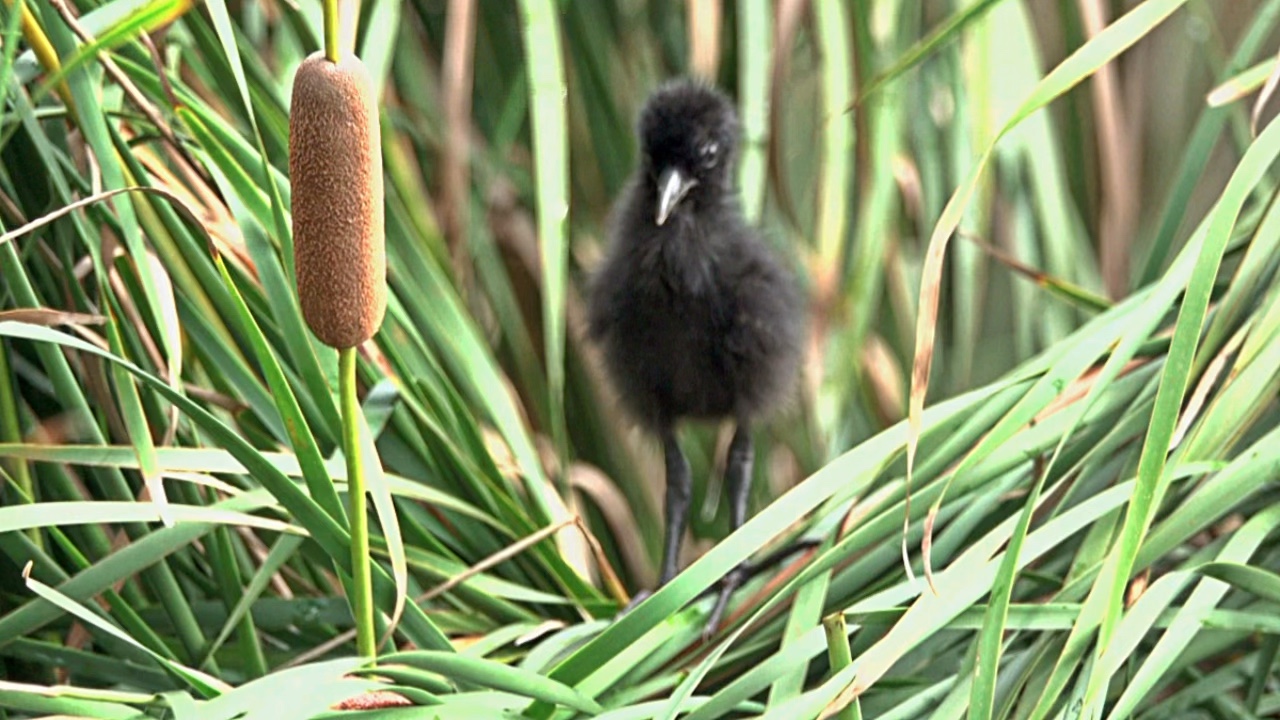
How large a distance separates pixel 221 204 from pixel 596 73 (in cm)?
67

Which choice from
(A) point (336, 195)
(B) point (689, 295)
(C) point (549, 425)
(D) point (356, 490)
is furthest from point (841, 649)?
(C) point (549, 425)

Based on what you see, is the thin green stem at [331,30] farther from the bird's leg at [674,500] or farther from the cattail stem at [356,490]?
the bird's leg at [674,500]

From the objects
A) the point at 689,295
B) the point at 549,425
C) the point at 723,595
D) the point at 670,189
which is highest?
the point at 670,189

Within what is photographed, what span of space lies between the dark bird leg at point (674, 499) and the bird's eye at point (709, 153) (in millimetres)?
298

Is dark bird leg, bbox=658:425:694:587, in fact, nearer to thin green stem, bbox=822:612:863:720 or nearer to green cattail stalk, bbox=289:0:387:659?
thin green stem, bbox=822:612:863:720

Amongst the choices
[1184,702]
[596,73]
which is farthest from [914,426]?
[596,73]

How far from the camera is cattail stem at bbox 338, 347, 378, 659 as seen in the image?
2.72 ft

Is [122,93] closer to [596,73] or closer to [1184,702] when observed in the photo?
[596,73]

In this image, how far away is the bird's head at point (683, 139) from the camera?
5.13 ft

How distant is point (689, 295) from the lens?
1.57 meters

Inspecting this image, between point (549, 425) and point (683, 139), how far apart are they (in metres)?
0.51

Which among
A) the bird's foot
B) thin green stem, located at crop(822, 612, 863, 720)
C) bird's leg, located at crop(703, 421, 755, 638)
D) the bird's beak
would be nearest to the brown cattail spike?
thin green stem, located at crop(822, 612, 863, 720)

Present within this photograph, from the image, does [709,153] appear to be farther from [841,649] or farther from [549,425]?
[841,649]

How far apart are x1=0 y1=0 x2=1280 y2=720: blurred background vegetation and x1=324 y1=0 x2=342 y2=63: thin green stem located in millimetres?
190
